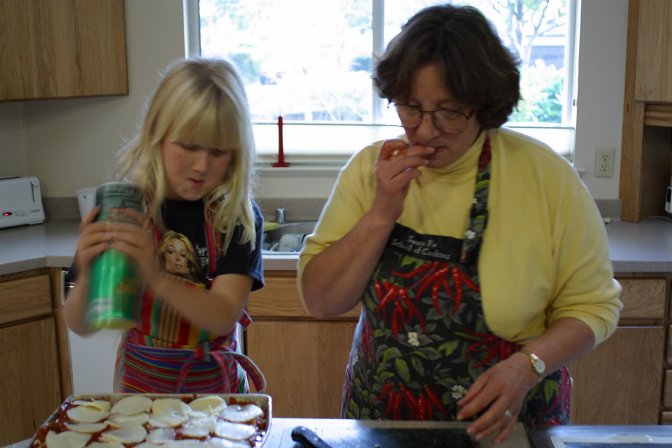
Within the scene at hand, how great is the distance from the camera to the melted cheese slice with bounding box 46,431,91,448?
1095 mm

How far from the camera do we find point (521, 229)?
50.7 inches

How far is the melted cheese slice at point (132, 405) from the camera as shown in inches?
46.2

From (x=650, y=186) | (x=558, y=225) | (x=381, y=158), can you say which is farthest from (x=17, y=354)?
(x=650, y=186)

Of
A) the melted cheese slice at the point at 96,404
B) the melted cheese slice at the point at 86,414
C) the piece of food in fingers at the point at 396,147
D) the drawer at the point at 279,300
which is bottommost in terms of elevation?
the drawer at the point at 279,300

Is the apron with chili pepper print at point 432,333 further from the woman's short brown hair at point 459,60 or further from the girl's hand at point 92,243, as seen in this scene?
the girl's hand at point 92,243

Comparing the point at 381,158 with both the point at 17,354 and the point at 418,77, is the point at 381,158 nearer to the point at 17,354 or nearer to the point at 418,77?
the point at 418,77

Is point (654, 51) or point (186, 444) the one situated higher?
point (654, 51)

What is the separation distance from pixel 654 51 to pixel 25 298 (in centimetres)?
208

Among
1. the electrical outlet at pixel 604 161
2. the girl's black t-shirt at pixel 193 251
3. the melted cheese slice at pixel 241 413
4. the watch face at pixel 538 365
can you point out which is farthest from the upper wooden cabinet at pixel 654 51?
the melted cheese slice at pixel 241 413

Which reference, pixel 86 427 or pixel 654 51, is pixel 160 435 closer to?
pixel 86 427

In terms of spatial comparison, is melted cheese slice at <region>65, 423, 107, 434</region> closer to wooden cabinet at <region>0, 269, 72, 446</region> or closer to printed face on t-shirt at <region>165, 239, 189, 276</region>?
printed face on t-shirt at <region>165, 239, 189, 276</region>

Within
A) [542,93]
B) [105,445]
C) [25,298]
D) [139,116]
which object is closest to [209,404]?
[105,445]

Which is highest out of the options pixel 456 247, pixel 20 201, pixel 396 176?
pixel 396 176

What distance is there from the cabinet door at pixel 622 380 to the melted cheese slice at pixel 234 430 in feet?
4.76
